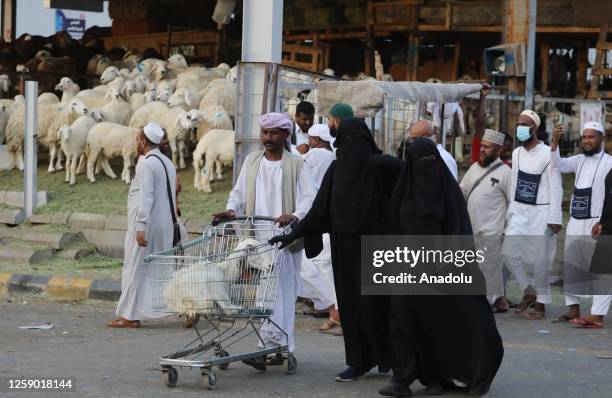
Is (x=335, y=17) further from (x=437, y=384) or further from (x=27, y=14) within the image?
(x=27, y=14)

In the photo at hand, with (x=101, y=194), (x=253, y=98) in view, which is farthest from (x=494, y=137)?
(x=101, y=194)

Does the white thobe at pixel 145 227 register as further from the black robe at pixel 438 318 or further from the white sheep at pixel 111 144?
the white sheep at pixel 111 144

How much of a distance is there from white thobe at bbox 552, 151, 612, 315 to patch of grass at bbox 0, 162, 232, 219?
16.2ft

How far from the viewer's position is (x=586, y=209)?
1030 cm

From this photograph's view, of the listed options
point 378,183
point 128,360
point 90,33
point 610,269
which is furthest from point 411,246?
point 90,33

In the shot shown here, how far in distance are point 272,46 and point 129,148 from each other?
198 inches

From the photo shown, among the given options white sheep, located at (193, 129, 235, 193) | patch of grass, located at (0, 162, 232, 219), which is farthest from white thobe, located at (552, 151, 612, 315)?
white sheep, located at (193, 129, 235, 193)

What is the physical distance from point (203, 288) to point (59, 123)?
11.2m

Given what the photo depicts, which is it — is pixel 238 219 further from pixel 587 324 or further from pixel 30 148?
pixel 30 148

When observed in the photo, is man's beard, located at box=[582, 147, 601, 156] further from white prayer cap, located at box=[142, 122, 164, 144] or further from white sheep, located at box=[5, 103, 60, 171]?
white sheep, located at box=[5, 103, 60, 171]

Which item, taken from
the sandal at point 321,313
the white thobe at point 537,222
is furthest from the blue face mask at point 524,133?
the sandal at point 321,313

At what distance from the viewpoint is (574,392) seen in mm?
7301

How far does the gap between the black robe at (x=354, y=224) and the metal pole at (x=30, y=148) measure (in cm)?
816

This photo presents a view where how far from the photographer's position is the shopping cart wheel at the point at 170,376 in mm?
7223
